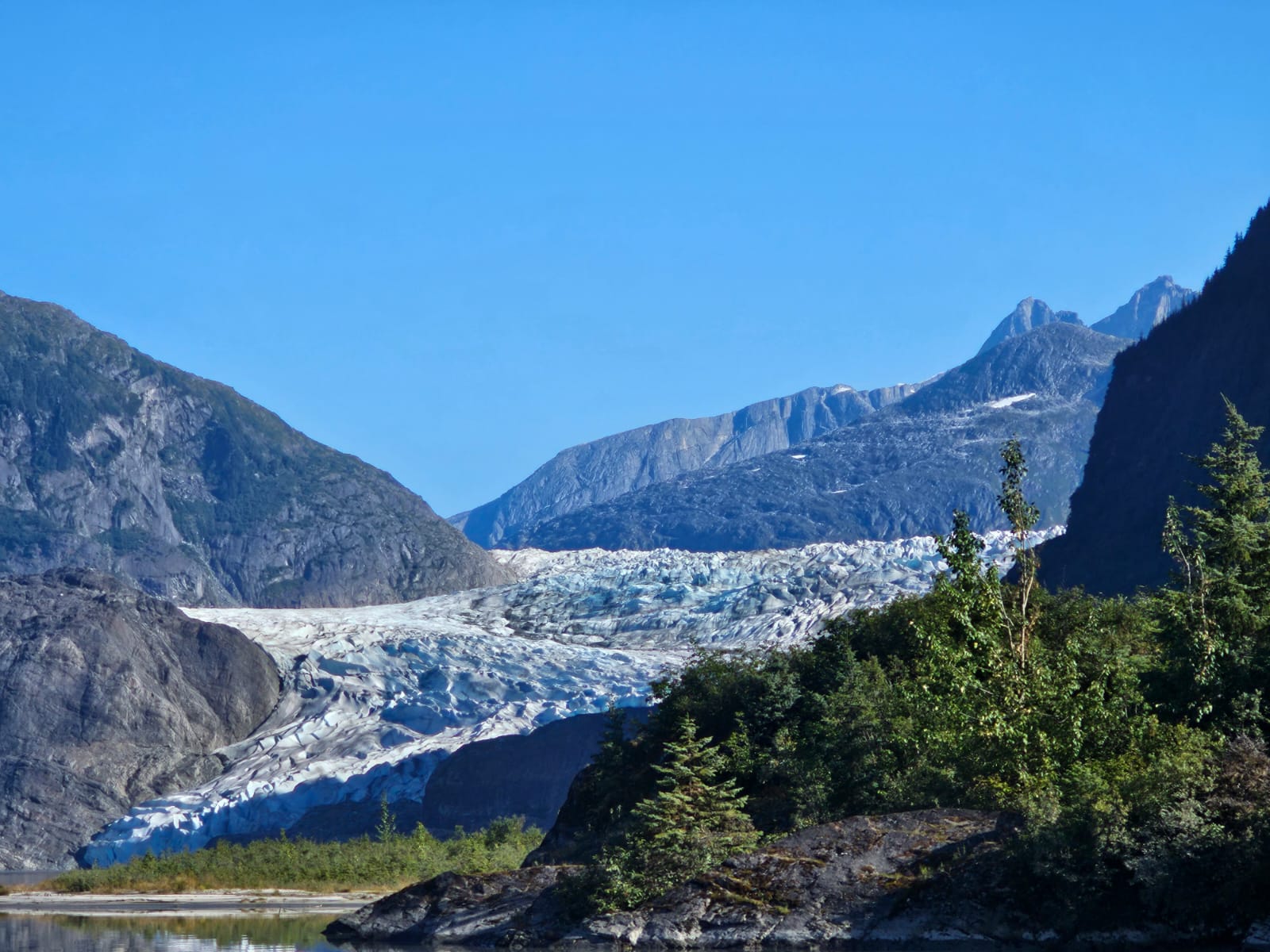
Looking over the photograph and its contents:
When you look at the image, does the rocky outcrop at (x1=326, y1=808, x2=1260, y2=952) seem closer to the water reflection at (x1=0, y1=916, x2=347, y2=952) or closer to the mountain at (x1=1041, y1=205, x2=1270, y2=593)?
the water reflection at (x1=0, y1=916, x2=347, y2=952)

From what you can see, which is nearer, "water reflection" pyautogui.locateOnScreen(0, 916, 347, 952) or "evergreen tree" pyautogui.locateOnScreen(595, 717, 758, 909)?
"evergreen tree" pyautogui.locateOnScreen(595, 717, 758, 909)

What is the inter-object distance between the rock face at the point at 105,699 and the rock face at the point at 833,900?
11362 cm

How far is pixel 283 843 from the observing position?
75.8 m

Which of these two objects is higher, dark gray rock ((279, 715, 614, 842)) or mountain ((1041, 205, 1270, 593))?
mountain ((1041, 205, 1270, 593))

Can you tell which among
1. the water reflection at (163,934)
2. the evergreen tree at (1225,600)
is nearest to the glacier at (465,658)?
the water reflection at (163,934)

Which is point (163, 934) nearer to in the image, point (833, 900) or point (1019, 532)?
point (833, 900)

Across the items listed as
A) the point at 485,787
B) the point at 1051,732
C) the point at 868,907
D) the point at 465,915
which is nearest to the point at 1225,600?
the point at 1051,732

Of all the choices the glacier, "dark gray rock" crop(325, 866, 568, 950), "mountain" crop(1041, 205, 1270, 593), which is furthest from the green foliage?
the glacier

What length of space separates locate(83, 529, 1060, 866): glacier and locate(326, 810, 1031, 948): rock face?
81.9 m

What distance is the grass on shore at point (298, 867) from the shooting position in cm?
6700

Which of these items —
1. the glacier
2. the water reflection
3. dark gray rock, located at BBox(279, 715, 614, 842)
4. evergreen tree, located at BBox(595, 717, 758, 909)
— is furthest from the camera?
the glacier

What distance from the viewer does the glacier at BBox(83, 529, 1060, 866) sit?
12658cm

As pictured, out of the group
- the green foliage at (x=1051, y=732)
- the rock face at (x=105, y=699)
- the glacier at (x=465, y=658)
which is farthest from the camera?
the rock face at (x=105, y=699)

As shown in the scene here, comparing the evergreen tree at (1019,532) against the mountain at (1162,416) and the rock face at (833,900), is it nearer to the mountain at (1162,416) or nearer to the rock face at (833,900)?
the rock face at (833,900)
